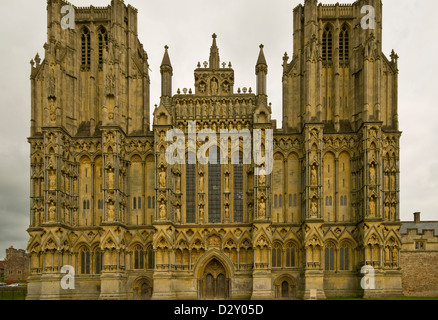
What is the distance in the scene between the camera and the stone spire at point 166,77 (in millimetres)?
49031

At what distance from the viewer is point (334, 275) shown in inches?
1813

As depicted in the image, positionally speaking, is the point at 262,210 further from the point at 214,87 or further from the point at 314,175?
the point at 214,87

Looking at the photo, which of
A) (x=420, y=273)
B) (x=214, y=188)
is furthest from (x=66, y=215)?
(x=420, y=273)

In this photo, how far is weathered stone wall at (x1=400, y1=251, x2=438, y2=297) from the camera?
5194 centimetres

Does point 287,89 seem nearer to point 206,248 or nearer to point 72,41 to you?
point 206,248

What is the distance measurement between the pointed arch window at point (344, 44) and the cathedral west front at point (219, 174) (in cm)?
15

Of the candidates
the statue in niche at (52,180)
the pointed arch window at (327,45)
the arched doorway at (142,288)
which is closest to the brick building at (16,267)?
the statue in niche at (52,180)

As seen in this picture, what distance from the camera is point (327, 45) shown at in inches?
1983

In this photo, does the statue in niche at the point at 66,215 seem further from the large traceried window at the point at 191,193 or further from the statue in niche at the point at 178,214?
the large traceried window at the point at 191,193

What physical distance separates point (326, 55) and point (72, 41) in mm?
26432
